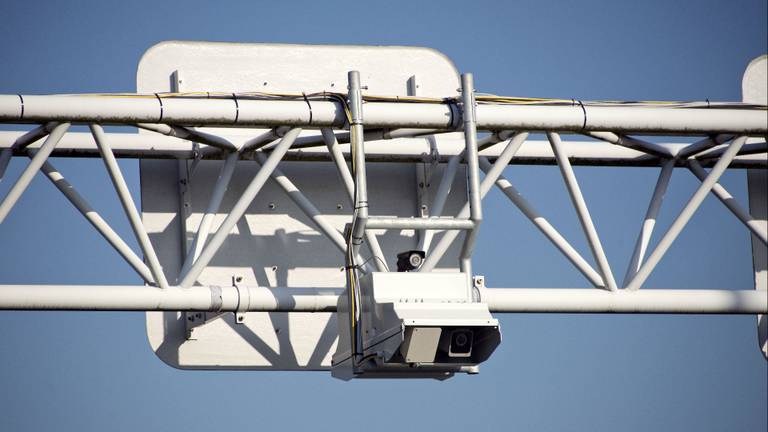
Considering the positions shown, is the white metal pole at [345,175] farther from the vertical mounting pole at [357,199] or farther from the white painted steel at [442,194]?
the white painted steel at [442,194]

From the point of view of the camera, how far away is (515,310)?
14328 millimetres

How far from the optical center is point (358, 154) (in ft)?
43.3

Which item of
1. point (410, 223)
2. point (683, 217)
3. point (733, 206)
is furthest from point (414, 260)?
point (733, 206)

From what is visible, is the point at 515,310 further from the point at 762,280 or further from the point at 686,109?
the point at 762,280

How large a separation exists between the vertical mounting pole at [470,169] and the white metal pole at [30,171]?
3417mm

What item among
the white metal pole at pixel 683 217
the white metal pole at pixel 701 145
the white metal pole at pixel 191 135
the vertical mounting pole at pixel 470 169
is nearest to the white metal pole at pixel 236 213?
the white metal pole at pixel 191 135

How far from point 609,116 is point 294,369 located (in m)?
4.01

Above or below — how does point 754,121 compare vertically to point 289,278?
above

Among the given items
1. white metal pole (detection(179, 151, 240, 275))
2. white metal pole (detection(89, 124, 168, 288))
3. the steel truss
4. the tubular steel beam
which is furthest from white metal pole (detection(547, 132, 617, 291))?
white metal pole (detection(89, 124, 168, 288))

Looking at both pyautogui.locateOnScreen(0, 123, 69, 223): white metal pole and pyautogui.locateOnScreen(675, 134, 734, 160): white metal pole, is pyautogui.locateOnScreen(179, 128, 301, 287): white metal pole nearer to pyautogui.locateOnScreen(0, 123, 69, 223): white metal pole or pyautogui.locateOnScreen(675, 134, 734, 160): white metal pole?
pyautogui.locateOnScreen(0, 123, 69, 223): white metal pole

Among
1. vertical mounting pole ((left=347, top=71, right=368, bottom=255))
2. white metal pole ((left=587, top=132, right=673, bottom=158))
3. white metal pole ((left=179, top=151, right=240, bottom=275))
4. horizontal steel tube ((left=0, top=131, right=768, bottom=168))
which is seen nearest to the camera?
vertical mounting pole ((left=347, top=71, right=368, bottom=255))

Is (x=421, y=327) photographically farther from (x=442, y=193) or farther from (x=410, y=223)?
(x=442, y=193)

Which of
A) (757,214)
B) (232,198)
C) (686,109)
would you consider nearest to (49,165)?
(232,198)

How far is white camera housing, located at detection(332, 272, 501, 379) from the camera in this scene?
12.4 m
